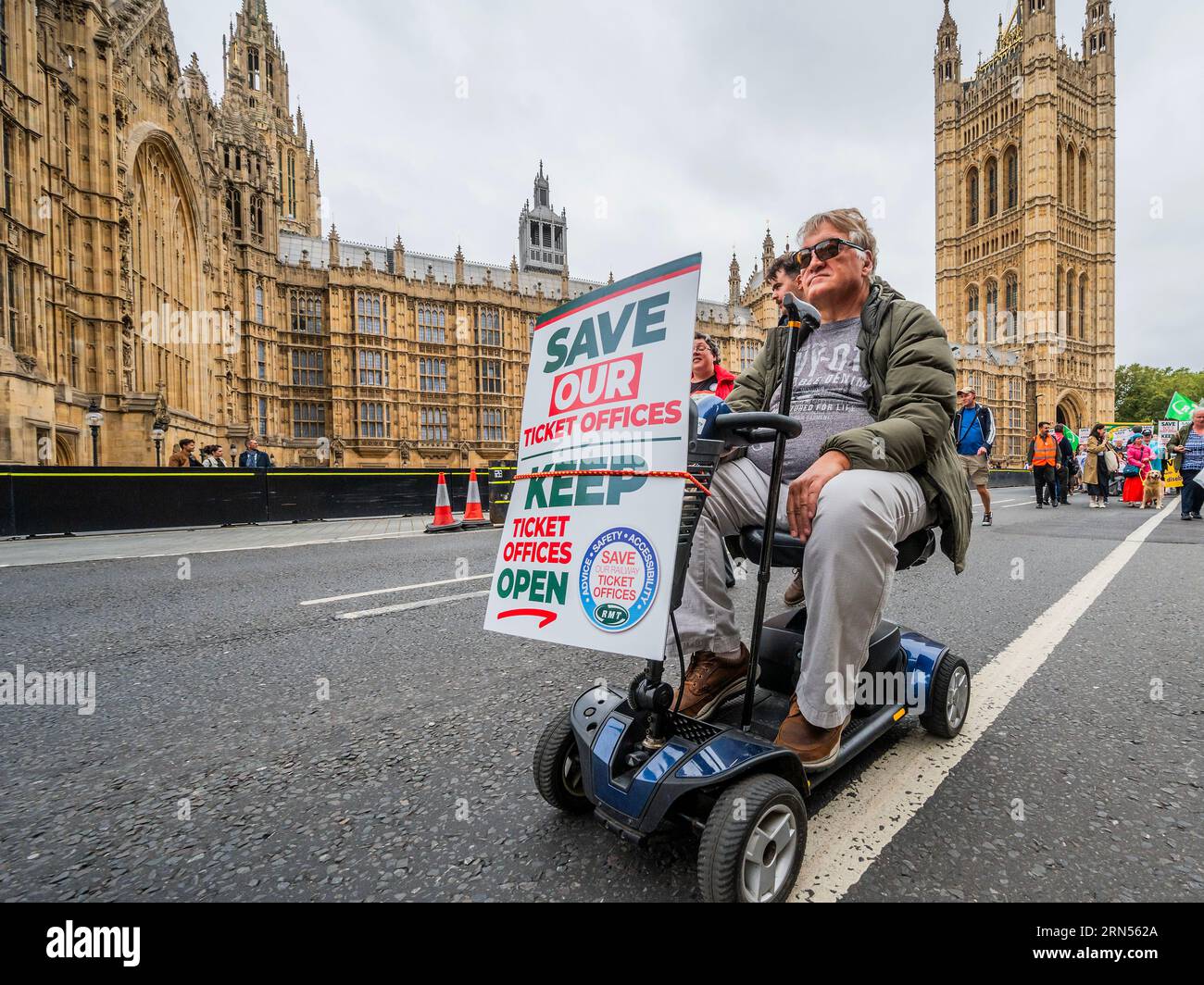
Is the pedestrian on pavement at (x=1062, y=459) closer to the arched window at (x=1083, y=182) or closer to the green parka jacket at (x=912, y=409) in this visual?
the green parka jacket at (x=912, y=409)

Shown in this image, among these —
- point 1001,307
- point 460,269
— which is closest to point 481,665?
point 460,269

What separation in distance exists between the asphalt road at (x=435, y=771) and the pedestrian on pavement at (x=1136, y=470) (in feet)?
43.2

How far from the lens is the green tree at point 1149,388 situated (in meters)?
75.4

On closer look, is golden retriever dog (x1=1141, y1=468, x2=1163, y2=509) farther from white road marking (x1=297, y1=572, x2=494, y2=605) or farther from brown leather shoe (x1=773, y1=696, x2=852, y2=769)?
brown leather shoe (x1=773, y1=696, x2=852, y2=769)

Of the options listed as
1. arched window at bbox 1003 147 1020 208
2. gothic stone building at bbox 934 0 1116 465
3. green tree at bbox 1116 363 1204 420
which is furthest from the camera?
green tree at bbox 1116 363 1204 420

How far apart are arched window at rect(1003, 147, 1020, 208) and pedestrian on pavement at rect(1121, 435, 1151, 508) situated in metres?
67.4

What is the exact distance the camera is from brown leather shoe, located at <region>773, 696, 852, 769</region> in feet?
5.32

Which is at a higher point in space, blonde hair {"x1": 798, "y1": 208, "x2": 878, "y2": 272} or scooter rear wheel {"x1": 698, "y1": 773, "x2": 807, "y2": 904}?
blonde hair {"x1": 798, "y1": 208, "x2": 878, "y2": 272}

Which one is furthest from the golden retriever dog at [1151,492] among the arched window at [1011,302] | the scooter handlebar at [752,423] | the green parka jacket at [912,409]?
the arched window at [1011,302]

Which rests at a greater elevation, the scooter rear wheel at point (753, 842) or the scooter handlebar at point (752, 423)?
the scooter handlebar at point (752, 423)

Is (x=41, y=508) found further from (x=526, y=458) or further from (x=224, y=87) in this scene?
(x=224, y=87)

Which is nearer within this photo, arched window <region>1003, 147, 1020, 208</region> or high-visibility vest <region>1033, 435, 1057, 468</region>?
high-visibility vest <region>1033, 435, 1057, 468</region>
